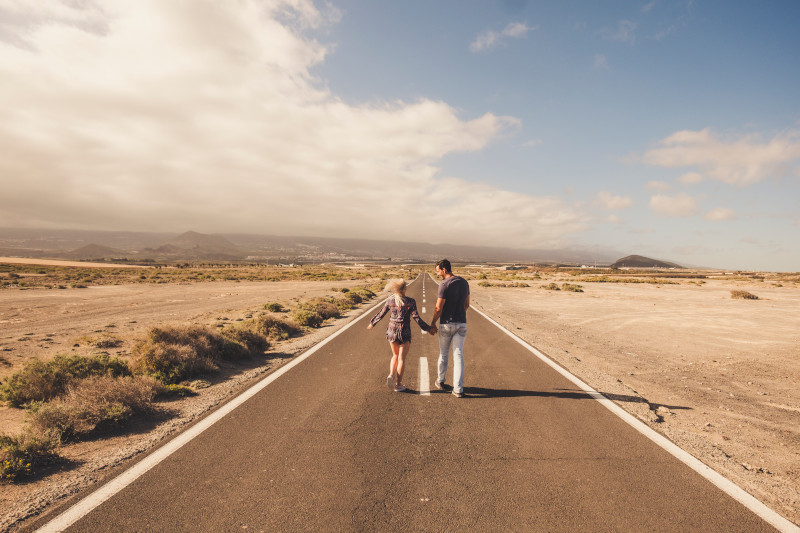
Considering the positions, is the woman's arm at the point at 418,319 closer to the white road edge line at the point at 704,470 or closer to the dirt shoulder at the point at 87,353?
the white road edge line at the point at 704,470

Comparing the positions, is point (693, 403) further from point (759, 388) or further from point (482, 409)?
point (482, 409)

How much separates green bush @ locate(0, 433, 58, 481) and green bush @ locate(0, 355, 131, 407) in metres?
2.26

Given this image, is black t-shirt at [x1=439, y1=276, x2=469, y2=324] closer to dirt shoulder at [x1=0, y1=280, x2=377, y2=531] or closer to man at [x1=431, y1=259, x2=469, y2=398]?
man at [x1=431, y1=259, x2=469, y2=398]

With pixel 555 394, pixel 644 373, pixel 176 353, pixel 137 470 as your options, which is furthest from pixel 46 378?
pixel 644 373

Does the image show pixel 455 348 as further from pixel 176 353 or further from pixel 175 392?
pixel 176 353

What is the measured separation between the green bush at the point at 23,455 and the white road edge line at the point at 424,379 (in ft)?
16.6

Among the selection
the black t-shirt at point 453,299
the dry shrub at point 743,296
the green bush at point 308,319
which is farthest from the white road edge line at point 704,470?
the dry shrub at point 743,296

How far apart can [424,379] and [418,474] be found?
3.58 metres

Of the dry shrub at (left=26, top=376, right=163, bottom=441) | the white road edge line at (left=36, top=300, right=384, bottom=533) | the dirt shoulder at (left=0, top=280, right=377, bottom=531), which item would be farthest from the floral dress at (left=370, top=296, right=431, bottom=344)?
the dry shrub at (left=26, top=376, right=163, bottom=441)

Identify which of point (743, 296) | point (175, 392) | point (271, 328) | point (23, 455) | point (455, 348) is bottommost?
point (175, 392)

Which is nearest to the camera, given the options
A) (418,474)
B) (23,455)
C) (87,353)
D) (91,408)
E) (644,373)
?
(418,474)

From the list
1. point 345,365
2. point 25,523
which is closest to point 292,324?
point 345,365

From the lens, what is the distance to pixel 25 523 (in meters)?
3.13

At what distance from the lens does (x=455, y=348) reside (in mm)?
6703
